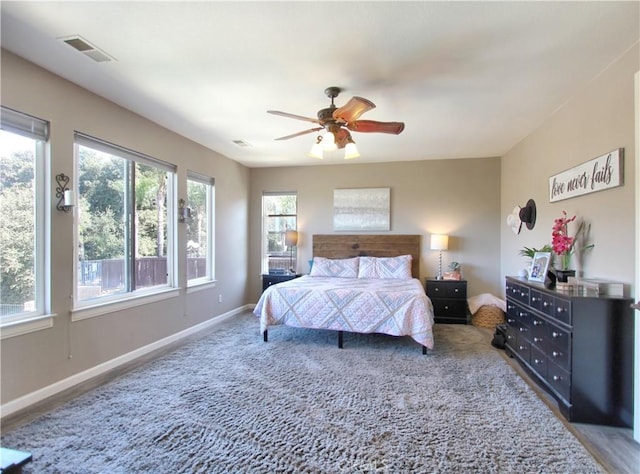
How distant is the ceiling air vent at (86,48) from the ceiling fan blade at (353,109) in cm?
176

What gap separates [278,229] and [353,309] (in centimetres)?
292

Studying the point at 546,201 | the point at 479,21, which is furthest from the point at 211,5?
the point at 546,201

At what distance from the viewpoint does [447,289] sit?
16.6 ft

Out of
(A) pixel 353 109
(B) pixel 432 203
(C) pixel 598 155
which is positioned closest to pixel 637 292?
(C) pixel 598 155

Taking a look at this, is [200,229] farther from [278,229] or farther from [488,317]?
[488,317]

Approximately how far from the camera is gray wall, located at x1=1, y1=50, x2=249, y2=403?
2.45 meters

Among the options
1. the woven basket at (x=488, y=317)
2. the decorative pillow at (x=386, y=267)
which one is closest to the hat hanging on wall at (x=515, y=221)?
the woven basket at (x=488, y=317)

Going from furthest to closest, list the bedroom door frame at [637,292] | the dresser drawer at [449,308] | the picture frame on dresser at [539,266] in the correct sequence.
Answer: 1. the dresser drawer at [449,308]
2. the picture frame on dresser at [539,266]
3. the bedroom door frame at [637,292]

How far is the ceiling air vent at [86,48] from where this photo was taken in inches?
86.8

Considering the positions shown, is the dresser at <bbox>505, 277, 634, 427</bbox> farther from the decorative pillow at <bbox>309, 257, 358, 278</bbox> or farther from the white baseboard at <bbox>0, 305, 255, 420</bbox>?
the white baseboard at <bbox>0, 305, 255, 420</bbox>

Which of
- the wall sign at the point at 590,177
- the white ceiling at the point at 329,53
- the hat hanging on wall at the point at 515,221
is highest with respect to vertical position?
the white ceiling at the point at 329,53

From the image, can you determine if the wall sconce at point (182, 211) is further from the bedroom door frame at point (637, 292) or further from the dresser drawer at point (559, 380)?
the bedroom door frame at point (637, 292)

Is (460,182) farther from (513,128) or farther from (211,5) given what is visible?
(211,5)

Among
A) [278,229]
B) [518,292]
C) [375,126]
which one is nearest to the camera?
[375,126]
